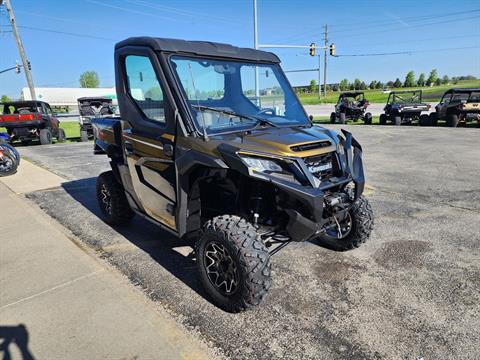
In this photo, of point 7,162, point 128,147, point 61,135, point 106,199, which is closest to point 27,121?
point 61,135

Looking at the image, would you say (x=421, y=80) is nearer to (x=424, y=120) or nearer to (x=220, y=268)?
(x=424, y=120)

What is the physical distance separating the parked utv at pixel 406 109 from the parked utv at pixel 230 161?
681 inches

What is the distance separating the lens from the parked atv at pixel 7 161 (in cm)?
852

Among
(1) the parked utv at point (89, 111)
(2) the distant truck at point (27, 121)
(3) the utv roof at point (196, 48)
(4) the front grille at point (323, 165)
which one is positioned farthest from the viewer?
(1) the parked utv at point (89, 111)

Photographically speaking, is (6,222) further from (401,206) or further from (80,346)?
(401,206)

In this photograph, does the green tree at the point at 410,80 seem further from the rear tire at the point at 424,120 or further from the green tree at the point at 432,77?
the rear tire at the point at 424,120

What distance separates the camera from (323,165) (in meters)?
3.04

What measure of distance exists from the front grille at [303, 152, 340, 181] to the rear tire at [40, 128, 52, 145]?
15.7 m

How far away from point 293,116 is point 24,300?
3168mm

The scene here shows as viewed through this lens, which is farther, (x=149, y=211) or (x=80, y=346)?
(x=149, y=211)

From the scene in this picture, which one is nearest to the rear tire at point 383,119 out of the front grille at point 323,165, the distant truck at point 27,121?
the distant truck at point 27,121

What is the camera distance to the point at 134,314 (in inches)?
112

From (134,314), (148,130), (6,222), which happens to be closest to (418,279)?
(134,314)

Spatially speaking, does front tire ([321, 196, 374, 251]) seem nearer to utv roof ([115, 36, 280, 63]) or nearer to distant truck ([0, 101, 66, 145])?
utv roof ([115, 36, 280, 63])
